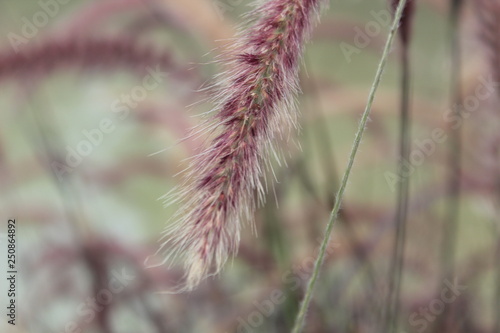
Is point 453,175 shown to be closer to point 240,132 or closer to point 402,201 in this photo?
point 402,201

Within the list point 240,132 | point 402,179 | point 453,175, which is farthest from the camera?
point 453,175

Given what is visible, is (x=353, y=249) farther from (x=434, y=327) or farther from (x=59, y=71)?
(x=59, y=71)

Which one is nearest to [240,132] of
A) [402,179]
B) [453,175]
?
[402,179]

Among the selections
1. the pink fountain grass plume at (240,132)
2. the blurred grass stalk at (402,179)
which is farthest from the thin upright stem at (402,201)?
the pink fountain grass plume at (240,132)

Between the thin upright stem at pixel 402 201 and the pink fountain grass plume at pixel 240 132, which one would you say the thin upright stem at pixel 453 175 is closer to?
the thin upright stem at pixel 402 201

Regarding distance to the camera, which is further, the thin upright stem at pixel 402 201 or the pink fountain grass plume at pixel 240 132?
the thin upright stem at pixel 402 201

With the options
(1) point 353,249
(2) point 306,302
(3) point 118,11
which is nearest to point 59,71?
(3) point 118,11

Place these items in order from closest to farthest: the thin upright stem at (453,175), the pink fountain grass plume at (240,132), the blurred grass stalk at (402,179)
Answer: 1. the pink fountain grass plume at (240,132)
2. the blurred grass stalk at (402,179)
3. the thin upright stem at (453,175)

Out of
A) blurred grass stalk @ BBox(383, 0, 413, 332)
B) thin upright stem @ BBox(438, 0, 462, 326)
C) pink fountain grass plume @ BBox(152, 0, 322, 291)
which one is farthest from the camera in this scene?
thin upright stem @ BBox(438, 0, 462, 326)

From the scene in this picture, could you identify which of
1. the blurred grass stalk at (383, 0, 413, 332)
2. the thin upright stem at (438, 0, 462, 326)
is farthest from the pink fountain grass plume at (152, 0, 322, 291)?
the thin upright stem at (438, 0, 462, 326)

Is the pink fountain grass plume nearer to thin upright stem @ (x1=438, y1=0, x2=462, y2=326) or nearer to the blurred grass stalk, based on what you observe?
the blurred grass stalk
